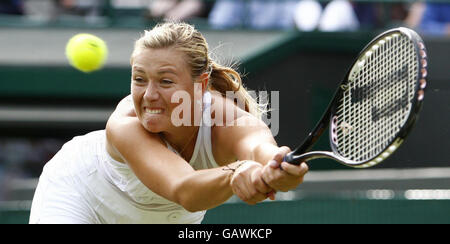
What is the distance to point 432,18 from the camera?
28.0ft

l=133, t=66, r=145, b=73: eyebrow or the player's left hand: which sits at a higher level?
l=133, t=66, r=145, b=73: eyebrow

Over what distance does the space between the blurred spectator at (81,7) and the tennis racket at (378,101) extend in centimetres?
557

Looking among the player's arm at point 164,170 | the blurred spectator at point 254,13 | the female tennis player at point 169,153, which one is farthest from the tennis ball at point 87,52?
the blurred spectator at point 254,13

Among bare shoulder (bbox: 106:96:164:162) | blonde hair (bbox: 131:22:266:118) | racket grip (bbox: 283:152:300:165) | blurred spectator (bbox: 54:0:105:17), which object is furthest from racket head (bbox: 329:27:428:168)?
blurred spectator (bbox: 54:0:105:17)

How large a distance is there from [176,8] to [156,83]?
5.33m

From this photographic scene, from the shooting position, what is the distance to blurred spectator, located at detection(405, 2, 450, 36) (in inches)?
332

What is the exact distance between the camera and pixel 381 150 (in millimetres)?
2902

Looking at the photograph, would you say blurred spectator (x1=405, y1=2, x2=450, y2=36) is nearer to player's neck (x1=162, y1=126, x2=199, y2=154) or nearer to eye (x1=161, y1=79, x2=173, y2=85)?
player's neck (x1=162, y1=126, x2=199, y2=154)

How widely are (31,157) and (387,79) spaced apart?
243 inches

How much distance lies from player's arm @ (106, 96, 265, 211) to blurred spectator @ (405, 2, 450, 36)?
5363 millimetres

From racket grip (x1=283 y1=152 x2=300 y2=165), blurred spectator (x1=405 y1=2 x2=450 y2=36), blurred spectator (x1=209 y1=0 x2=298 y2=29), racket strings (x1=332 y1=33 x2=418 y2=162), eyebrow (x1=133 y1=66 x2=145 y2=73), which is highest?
blurred spectator (x1=209 y1=0 x2=298 y2=29)

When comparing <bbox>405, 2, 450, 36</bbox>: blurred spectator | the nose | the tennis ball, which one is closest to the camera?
the nose
